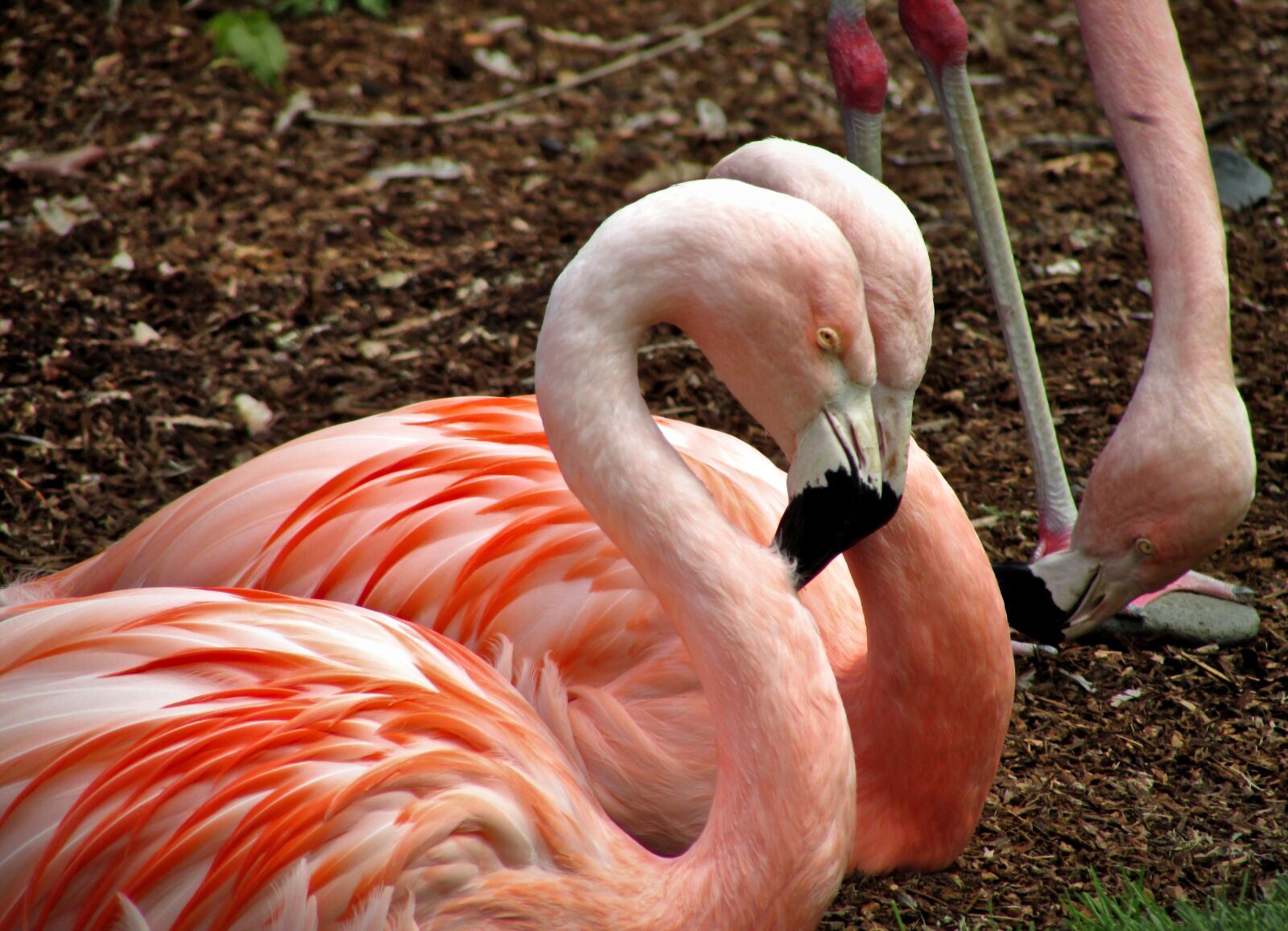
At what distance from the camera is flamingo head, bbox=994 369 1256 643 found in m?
2.90

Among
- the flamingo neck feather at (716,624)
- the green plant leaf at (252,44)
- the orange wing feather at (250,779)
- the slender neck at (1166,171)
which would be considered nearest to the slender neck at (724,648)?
the flamingo neck feather at (716,624)

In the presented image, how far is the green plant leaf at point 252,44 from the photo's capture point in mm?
5621

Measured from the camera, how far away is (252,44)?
5.63m

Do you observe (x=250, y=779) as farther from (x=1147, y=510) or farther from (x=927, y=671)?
(x=1147, y=510)

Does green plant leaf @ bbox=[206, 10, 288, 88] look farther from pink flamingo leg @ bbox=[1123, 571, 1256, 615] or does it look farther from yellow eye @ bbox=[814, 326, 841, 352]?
yellow eye @ bbox=[814, 326, 841, 352]

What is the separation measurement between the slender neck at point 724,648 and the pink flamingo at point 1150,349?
1206 millimetres

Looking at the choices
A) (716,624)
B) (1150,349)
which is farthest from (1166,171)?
(716,624)

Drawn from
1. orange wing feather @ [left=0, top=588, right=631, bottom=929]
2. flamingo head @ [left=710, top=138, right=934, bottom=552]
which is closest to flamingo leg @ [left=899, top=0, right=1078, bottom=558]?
flamingo head @ [left=710, top=138, right=934, bottom=552]

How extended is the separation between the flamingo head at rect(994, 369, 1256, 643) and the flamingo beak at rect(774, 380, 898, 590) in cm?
112

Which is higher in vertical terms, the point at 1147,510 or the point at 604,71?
the point at 604,71

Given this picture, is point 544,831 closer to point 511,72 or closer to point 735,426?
point 735,426

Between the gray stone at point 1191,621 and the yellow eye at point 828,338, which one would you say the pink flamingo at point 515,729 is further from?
the gray stone at point 1191,621

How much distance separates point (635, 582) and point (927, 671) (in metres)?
0.54

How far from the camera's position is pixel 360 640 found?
2213 mm
